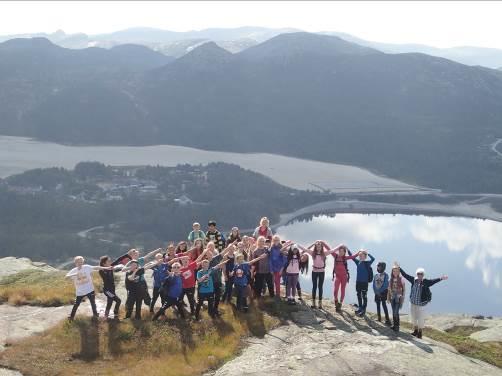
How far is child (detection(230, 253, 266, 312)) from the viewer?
15.0 m

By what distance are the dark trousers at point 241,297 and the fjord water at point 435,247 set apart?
193 feet

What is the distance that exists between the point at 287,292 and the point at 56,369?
700cm

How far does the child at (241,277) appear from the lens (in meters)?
15.0

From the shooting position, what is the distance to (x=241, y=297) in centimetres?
1527

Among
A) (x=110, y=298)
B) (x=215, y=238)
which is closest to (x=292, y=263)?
(x=215, y=238)

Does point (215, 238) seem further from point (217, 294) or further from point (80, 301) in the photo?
point (80, 301)

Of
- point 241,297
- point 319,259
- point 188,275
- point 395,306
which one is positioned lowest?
point 395,306

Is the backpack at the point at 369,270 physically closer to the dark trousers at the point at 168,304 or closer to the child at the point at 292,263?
the child at the point at 292,263

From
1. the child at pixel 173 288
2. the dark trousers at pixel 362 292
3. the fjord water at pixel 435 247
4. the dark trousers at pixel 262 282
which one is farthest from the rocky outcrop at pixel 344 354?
the fjord water at pixel 435 247

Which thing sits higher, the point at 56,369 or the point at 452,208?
the point at 56,369

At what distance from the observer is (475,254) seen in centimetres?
12325

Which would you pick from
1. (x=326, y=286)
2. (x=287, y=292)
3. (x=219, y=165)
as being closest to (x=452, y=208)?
(x=219, y=165)

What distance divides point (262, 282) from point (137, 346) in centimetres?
447

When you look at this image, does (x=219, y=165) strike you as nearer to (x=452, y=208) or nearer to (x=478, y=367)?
(x=452, y=208)
